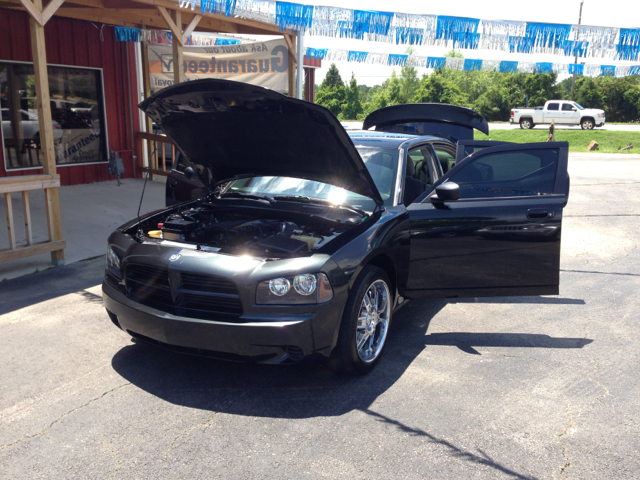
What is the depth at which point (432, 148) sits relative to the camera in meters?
5.67

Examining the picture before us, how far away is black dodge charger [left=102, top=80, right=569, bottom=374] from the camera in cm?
347

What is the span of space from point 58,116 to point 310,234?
29.9 ft

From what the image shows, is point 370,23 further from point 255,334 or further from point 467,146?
point 255,334

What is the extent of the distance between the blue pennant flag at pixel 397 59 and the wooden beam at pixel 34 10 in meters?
9.36

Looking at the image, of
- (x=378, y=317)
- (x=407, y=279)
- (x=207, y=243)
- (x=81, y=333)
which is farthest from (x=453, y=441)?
(x=81, y=333)

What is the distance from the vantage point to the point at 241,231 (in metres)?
4.16

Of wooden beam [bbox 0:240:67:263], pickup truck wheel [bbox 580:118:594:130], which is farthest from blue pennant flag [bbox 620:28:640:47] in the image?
pickup truck wheel [bbox 580:118:594:130]

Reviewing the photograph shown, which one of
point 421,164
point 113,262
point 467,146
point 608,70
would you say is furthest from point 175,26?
point 608,70

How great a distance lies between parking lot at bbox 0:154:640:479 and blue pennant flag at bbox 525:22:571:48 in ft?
20.0

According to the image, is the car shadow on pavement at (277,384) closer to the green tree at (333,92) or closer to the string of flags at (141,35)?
the string of flags at (141,35)

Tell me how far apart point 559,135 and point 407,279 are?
99.7 ft

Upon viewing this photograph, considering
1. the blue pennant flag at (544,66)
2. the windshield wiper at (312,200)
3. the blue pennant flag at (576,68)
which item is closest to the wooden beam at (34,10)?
the windshield wiper at (312,200)

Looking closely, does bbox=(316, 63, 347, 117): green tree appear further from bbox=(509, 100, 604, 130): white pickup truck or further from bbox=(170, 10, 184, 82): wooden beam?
bbox=(170, 10, 184, 82): wooden beam

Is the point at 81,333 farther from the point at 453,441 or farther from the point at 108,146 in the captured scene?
the point at 108,146
